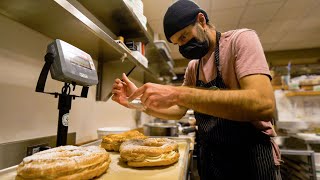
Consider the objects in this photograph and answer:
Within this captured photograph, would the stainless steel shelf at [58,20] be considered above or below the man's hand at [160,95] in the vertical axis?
above

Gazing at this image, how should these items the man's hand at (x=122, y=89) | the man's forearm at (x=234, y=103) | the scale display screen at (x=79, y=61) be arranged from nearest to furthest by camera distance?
the man's forearm at (x=234, y=103) → the scale display screen at (x=79, y=61) → the man's hand at (x=122, y=89)

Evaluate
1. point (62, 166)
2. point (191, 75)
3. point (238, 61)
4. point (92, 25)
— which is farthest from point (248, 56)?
point (62, 166)

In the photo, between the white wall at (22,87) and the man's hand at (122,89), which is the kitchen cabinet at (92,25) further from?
the man's hand at (122,89)

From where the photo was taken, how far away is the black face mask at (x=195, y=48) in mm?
1304

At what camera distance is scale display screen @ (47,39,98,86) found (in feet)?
2.94

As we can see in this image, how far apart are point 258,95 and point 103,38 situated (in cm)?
95

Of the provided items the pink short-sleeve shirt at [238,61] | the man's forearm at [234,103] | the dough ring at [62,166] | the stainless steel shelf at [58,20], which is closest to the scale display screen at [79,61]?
the stainless steel shelf at [58,20]

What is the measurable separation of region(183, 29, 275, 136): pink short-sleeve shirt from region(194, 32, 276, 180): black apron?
0.04 metres

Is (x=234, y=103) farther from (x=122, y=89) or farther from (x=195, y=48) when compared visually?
(x=122, y=89)

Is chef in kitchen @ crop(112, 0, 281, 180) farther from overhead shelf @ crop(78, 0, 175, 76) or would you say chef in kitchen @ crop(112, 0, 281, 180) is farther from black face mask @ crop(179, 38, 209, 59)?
overhead shelf @ crop(78, 0, 175, 76)

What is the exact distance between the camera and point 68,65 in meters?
0.92

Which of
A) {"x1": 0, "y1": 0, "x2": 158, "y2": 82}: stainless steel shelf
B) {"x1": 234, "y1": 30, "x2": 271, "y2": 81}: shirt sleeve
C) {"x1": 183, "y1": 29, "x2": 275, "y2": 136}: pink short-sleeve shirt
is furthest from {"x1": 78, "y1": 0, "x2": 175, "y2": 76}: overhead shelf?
{"x1": 234, "y1": 30, "x2": 271, "y2": 81}: shirt sleeve

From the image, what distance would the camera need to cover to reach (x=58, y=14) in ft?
3.09

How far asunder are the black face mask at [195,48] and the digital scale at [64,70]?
0.64m
